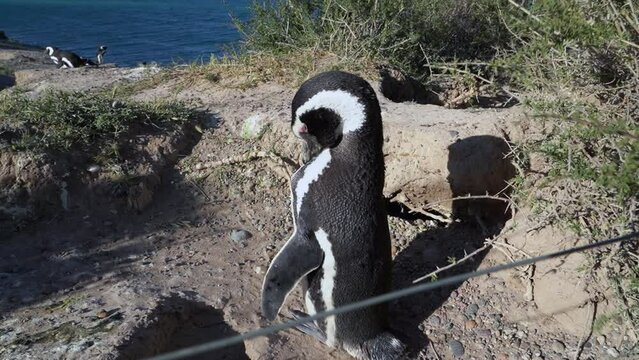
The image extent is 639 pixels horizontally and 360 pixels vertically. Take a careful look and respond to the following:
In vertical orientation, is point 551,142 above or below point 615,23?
below

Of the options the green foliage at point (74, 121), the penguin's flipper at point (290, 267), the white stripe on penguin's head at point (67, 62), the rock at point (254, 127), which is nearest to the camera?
the penguin's flipper at point (290, 267)

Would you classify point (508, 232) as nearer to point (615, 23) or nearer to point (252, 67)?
point (615, 23)

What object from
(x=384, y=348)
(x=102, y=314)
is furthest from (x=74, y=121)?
(x=384, y=348)

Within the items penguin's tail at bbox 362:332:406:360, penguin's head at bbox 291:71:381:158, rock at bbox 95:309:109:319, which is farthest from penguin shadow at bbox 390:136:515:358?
rock at bbox 95:309:109:319

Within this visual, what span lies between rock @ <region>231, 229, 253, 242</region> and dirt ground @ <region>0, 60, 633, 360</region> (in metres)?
0.03

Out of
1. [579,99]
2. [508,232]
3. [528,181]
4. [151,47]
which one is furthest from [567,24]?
[151,47]

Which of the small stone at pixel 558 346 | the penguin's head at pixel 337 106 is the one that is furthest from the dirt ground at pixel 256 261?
the penguin's head at pixel 337 106

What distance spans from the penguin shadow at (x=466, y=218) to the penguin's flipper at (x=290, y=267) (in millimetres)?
582

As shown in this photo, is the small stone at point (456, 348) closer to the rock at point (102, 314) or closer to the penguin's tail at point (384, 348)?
the penguin's tail at point (384, 348)

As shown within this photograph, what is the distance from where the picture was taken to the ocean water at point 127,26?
1109 cm

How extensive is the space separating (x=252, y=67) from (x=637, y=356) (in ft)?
Answer: 9.01

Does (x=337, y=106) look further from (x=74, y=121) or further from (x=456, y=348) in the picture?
(x=74, y=121)

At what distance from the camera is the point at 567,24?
2.18 m

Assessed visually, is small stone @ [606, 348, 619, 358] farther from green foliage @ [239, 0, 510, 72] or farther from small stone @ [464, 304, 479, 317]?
green foliage @ [239, 0, 510, 72]
